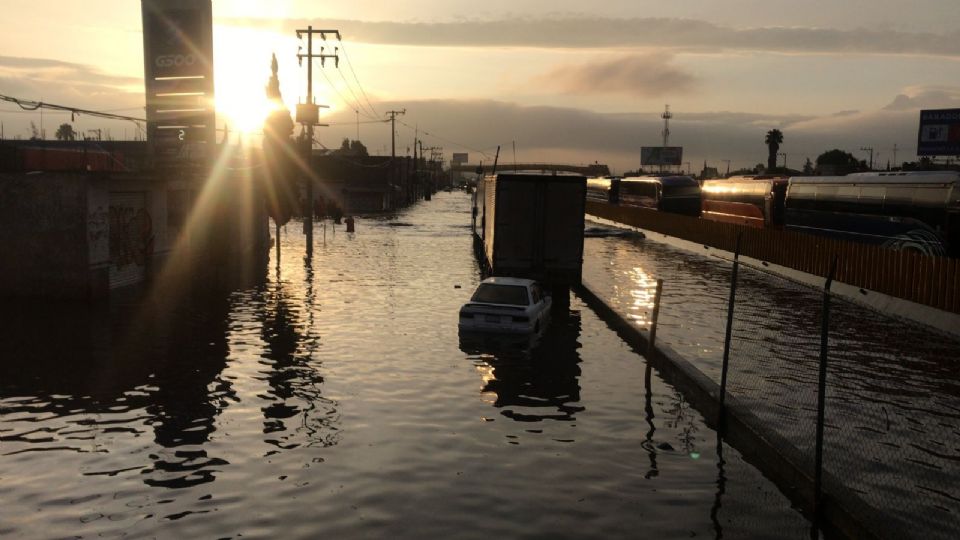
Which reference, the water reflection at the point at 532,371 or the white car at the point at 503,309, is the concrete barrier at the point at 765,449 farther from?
the white car at the point at 503,309

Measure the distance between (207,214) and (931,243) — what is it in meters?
32.6

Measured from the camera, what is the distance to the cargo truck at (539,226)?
28.8 metres

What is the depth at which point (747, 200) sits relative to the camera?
4988 centimetres

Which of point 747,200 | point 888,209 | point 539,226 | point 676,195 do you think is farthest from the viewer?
point 676,195

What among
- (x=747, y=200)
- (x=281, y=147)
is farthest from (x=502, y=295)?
(x=281, y=147)

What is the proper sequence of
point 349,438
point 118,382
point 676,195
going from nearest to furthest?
point 349,438 → point 118,382 → point 676,195

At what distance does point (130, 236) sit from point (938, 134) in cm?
7054

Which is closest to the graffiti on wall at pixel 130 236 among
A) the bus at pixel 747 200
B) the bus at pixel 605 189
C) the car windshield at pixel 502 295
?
the car windshield at pixel 502 295

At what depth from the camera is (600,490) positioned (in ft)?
36.3

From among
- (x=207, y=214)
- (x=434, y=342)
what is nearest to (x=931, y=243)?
(x=434, y=342)

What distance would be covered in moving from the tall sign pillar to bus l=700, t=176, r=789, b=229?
102 ft

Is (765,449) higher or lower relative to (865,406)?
higher

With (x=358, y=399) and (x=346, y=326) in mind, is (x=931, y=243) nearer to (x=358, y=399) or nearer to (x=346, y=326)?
(x=346, y=326)

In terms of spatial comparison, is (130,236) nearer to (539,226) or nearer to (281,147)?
(539,226)
